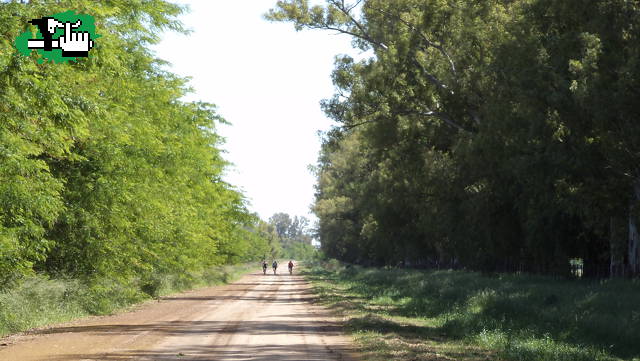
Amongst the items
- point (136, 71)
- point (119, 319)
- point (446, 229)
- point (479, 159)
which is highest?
point (136, 71)

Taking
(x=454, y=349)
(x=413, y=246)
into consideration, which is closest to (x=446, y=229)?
(x=413, y=246)

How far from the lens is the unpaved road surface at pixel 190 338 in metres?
16.2

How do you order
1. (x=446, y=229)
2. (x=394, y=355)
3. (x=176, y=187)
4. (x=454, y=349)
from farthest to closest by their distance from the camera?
(x=446, y=229), (x=176, y=187), (x=454, y=349), (x=394, y=355)

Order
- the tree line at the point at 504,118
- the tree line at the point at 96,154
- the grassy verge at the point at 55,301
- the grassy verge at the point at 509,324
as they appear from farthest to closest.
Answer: the tree line at the point at 504,118 → the grassy verge at the point at 55,301 → the grassy verge at the point at 509,324 → the tree line at the point at 96,154

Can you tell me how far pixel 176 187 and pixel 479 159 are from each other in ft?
44.7

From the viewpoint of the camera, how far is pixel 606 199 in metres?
27.6

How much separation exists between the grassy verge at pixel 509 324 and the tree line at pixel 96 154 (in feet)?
25.4

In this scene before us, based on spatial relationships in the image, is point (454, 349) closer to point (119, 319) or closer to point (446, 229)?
point (119, 319)

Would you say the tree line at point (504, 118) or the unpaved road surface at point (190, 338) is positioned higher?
the tree line at point (504, 118)
